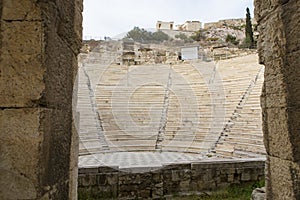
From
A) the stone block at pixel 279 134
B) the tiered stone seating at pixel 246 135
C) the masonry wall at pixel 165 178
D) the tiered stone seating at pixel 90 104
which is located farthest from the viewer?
the tiered stone seating at pixel 90 104

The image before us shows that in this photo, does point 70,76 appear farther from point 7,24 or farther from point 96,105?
point 96,105

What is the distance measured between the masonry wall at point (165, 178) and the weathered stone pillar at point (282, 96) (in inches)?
128

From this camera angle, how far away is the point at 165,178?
5684 millimetres

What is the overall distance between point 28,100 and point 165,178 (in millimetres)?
4493

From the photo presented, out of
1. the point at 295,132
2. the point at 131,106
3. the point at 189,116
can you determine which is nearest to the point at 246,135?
the point at 189,116

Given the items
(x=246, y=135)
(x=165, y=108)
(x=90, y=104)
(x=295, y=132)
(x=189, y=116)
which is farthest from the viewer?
(x=165, y=108)

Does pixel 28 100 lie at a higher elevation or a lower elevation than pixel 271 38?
lower

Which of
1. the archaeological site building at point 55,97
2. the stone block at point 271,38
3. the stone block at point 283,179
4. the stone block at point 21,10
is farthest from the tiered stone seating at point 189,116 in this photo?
the stone block at point 21,10

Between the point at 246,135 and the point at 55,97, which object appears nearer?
the point at 55,97

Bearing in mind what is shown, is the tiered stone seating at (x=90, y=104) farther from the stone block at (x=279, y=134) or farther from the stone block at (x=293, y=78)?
the stone block at (x=293, y=78)

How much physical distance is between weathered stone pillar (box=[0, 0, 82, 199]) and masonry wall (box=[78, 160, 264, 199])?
361 cm

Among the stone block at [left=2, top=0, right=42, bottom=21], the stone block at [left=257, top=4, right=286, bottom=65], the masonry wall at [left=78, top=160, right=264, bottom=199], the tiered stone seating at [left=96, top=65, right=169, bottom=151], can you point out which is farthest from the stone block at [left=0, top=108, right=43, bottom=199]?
the tiered stone seating at [left=96, top=65, right=169, bottom=151]

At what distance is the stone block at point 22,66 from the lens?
172cm

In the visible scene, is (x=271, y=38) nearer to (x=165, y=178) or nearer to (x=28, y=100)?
(x=28, y=100)
